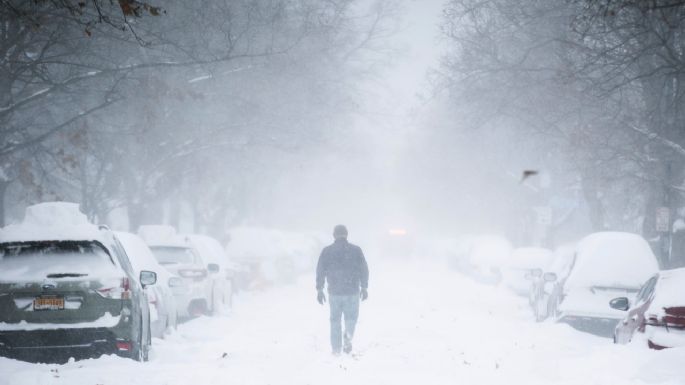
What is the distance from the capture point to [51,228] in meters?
8.47

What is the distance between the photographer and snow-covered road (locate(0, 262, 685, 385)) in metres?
7.68

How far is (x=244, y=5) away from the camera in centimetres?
1667

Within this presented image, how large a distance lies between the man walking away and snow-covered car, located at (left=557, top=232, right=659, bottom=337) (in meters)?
4.09

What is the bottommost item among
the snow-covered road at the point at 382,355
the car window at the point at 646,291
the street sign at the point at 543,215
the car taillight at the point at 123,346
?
the snow-covered road at the point at 382,355

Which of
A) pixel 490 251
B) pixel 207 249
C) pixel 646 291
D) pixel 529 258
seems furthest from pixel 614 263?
pixel 490 251

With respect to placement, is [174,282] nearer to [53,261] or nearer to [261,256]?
[53,261]

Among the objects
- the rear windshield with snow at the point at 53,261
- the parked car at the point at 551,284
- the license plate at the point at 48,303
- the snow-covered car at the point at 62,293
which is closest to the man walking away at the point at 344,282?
the snow-covered car at the point at 62,293

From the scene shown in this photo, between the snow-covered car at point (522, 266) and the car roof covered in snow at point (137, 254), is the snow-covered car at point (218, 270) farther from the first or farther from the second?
the snow-covered car at point (522, 266)

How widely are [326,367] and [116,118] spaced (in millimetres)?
13672

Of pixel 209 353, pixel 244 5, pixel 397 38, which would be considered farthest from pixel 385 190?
pixel 209 353

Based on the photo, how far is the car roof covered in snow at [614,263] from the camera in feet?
41.8

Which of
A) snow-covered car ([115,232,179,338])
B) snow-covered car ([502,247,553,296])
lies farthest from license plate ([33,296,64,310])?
snow-covered car ([502,247,553,296])

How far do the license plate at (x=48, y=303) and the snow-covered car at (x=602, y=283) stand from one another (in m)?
8.51

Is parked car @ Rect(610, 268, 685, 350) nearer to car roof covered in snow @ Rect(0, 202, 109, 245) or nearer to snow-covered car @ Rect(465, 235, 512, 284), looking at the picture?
car roof covered in snow @ Rect(0, 202, 109, 245)
